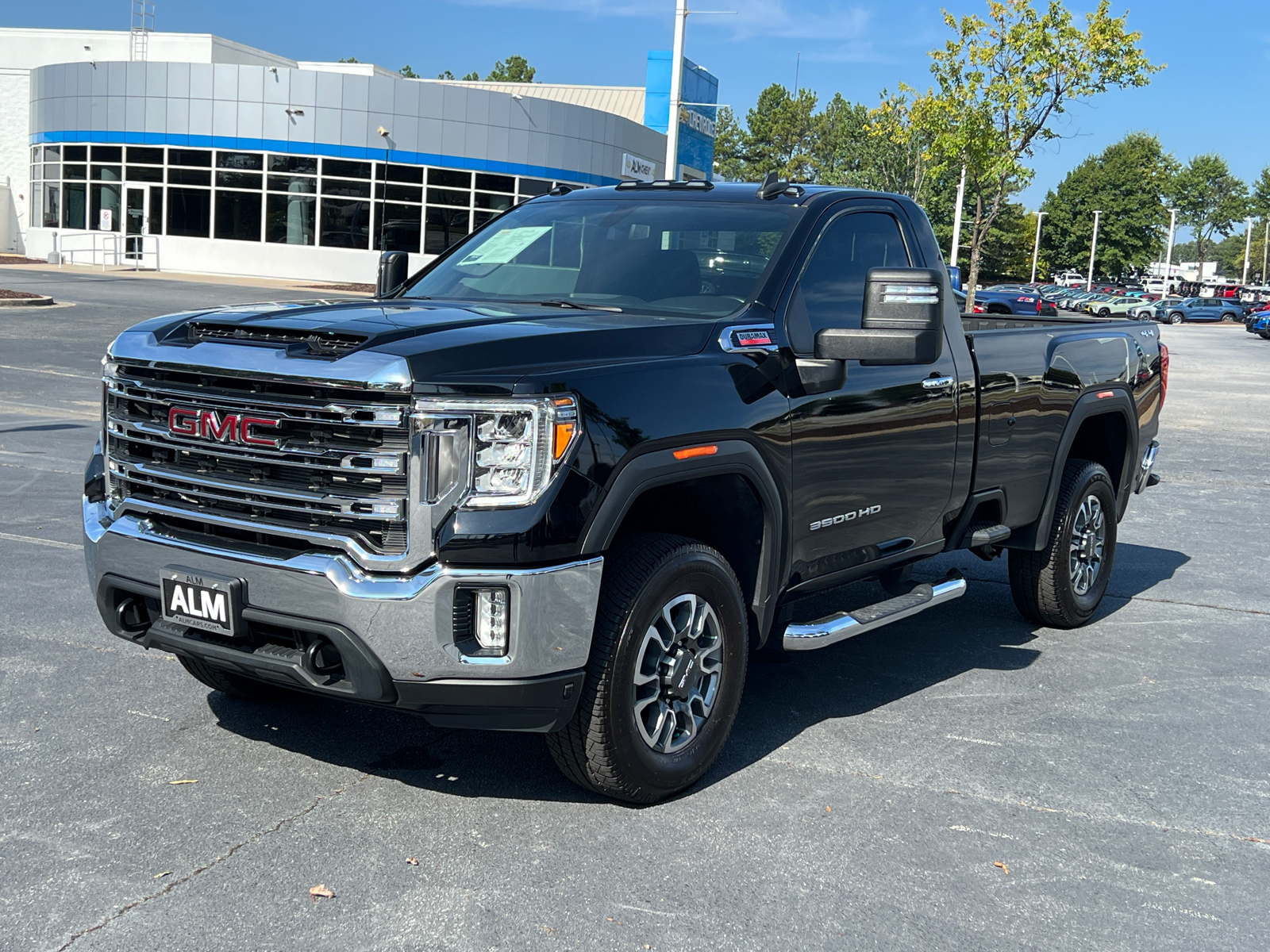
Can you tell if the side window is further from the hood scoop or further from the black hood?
the hood scoop

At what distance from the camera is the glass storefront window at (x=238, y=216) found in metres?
43.6

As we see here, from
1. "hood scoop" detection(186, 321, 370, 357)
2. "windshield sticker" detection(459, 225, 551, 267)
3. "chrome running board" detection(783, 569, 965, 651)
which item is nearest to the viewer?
"hood scoop" detection(186, 321, 370, 357)

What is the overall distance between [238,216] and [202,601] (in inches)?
1684

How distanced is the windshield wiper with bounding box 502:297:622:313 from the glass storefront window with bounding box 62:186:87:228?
45.9m

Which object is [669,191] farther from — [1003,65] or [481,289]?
[1003,65]

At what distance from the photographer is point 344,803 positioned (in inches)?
160

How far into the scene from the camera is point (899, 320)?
441 centimetres

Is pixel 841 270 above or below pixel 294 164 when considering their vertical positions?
below

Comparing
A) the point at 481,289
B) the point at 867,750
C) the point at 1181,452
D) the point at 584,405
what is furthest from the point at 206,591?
the point at 1181,452

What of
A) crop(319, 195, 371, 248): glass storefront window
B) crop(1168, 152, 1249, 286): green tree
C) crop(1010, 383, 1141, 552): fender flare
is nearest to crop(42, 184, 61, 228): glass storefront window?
crop(319, 195, 371, 248): glass storefront window

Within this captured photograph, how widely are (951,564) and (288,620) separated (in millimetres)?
5557

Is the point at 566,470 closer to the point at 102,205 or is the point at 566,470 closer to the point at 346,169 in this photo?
the point at 346,169

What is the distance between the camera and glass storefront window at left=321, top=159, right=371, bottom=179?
143ft

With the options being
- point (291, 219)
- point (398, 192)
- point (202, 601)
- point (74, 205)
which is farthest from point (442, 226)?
point (202, 601)
